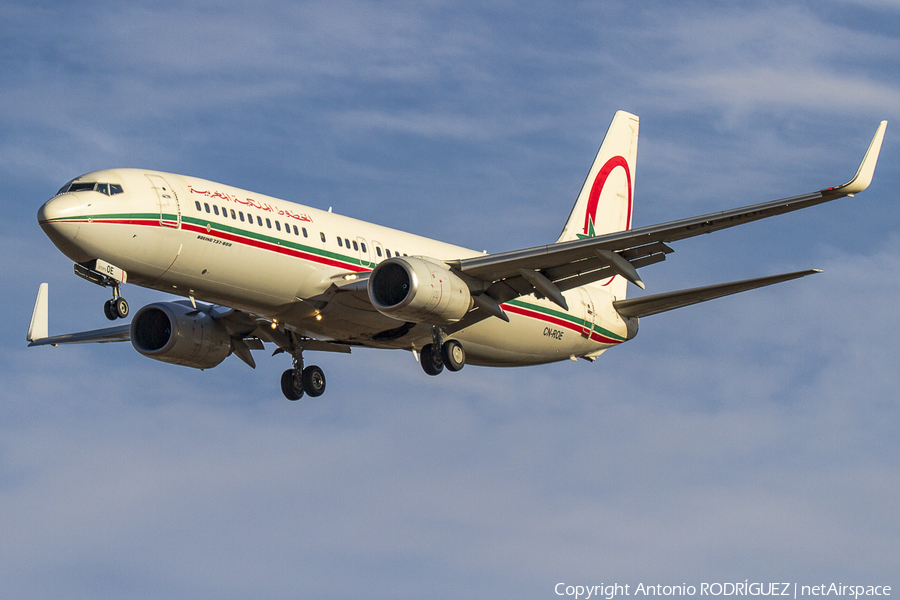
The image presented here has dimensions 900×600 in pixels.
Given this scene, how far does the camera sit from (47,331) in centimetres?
4816

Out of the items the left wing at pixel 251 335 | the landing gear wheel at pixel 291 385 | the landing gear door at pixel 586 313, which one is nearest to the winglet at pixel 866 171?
the landing gear door at pixel 586 313

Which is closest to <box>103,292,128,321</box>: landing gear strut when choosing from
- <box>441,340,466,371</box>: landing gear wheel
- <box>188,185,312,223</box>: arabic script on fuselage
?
<box>188,185,312,223</box>: arabic script on fuselage

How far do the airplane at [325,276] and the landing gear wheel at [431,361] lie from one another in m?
0.06

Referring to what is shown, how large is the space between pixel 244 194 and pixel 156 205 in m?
3.05

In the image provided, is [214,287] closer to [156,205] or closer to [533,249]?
[156,205]

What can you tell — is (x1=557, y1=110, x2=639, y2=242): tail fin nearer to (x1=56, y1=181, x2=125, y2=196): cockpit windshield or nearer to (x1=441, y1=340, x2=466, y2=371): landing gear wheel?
(x1=441, y1=340, x2=466, y2=371): landing gear wheel

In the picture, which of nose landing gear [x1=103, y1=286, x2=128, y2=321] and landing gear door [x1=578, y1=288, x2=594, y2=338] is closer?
nose landing gear [x1=103, y1=286, x2=128, y2=321]

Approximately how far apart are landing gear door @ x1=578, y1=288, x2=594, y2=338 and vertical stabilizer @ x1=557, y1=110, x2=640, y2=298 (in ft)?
11.1

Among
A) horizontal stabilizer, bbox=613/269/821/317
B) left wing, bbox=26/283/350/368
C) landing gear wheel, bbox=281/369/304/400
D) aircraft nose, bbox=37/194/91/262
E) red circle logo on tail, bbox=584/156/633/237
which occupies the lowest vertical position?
aircraft nose, bbox=37/194/91/262

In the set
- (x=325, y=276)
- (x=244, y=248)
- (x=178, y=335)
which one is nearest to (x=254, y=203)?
(x=244, y=248)

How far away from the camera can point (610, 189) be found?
173 ft

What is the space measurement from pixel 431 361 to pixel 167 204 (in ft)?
33.6

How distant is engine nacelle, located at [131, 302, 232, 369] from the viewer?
136 ft

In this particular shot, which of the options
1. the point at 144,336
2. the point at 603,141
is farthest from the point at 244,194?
the point at 603,141
